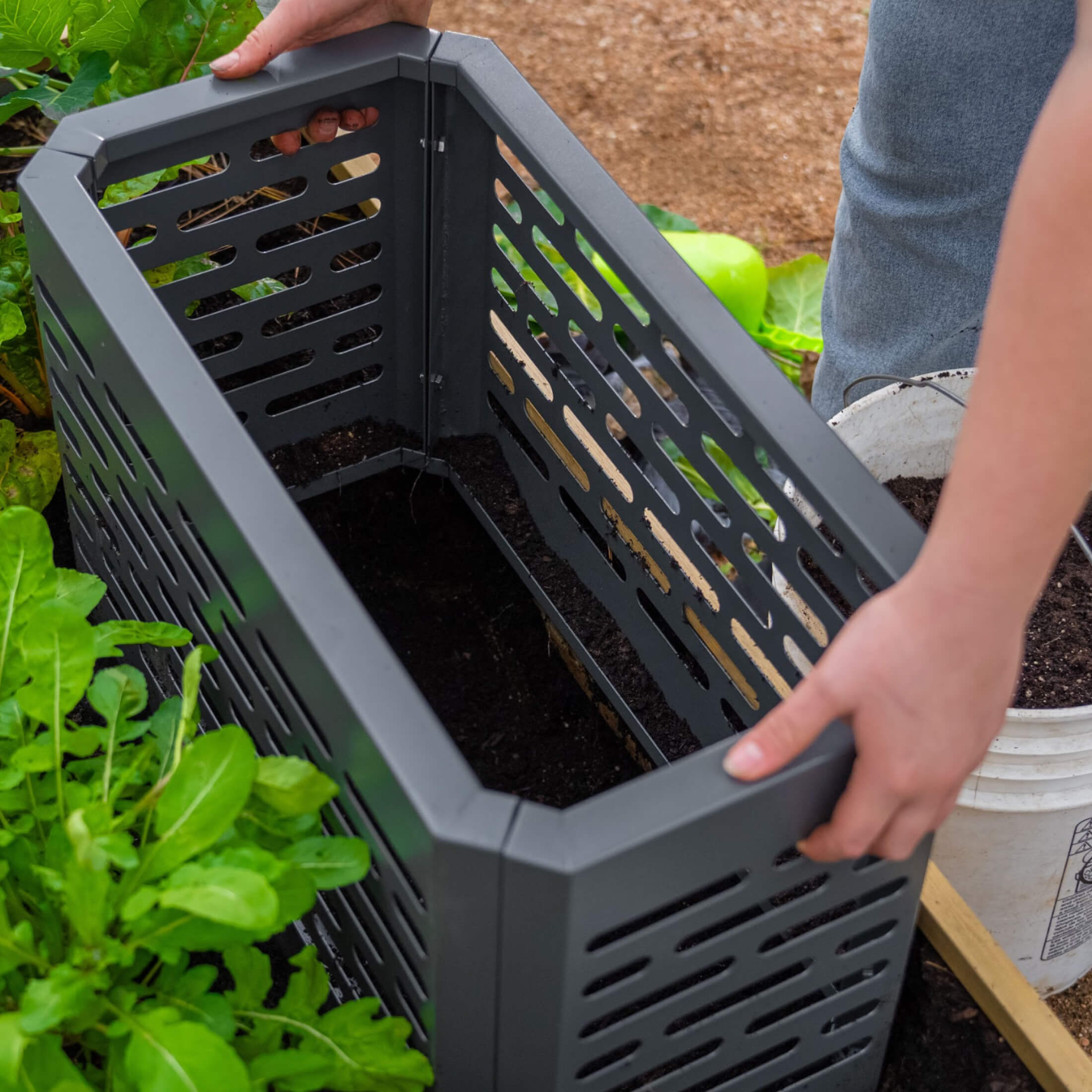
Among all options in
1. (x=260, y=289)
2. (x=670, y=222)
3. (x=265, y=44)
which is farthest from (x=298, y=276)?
(x=670, y=222)

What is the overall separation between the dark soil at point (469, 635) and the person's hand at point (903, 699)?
51cm

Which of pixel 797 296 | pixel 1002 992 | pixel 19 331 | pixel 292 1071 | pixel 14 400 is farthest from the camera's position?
pixel 797 296

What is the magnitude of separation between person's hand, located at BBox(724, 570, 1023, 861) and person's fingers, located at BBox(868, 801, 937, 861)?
0.4 inches

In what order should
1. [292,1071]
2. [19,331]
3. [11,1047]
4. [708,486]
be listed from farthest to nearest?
1. [708,486]
2. [19,331]
3. [292,1071]
4. [11,1047]

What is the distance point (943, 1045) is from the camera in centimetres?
104

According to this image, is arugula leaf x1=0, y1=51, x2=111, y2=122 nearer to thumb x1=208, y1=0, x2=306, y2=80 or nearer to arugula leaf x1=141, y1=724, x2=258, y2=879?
thumb x1=208, y1=0, x2=306, y2=80

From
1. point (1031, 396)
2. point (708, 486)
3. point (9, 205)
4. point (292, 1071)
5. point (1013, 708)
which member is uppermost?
point (1031, 396)

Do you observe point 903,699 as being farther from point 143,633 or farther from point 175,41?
point 175,41

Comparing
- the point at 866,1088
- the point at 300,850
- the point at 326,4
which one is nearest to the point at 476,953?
the point at 300,850

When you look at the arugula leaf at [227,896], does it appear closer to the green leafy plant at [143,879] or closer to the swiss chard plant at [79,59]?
the green leafy plant at [143,879]

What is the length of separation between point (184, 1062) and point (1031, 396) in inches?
20.3

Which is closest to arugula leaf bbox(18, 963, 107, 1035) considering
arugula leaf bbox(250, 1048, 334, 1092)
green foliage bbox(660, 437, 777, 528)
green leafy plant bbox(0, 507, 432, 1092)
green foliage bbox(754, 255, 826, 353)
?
green leafy plant bbox(0, 507, 432, 1092)

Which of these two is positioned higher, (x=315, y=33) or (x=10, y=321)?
(x=315, y=33)

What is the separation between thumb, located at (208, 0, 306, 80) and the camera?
3.36ft
